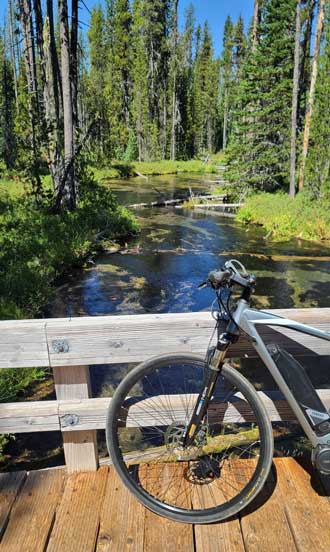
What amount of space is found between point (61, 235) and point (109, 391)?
6.32m

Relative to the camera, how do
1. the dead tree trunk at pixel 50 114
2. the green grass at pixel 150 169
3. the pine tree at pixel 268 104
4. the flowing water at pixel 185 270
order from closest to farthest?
the flowing water at pixel 185 270 < the dead tree trunk at pixel 50 114 < the pine tree at pixel 268 104 < the green grass at pixel 150 169

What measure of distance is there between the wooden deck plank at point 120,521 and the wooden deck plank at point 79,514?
37 mm

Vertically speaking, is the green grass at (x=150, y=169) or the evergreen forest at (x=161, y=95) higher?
the evergreen forest at (x=161, y=95)

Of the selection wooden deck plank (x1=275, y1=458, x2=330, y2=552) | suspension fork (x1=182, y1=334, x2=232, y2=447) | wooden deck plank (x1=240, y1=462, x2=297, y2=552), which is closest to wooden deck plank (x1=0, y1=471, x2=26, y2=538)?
suspension fork (x1=182, y1=334, x2=232, y2=447)

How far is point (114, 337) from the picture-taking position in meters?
2.24

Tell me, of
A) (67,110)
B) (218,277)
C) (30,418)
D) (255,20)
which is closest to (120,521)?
(30,418)

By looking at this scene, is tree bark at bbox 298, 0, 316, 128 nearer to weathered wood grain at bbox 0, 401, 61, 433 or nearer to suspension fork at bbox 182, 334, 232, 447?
suspension fork at bbox 182, 334, 232, 447

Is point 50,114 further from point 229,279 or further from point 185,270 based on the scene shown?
point 229,279

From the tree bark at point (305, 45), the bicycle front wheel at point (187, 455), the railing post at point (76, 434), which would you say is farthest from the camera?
the tree bark at point (305, 45)

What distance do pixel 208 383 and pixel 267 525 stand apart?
830mm

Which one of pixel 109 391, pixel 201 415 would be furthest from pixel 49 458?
pixel 201 415

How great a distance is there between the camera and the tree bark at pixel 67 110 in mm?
11789

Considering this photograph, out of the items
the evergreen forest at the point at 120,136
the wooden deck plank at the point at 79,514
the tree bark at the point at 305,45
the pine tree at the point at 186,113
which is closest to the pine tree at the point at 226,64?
the pine tree at the point at 186,113

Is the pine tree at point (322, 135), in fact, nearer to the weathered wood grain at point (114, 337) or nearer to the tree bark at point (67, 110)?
the tree bark at point (67, 110)
